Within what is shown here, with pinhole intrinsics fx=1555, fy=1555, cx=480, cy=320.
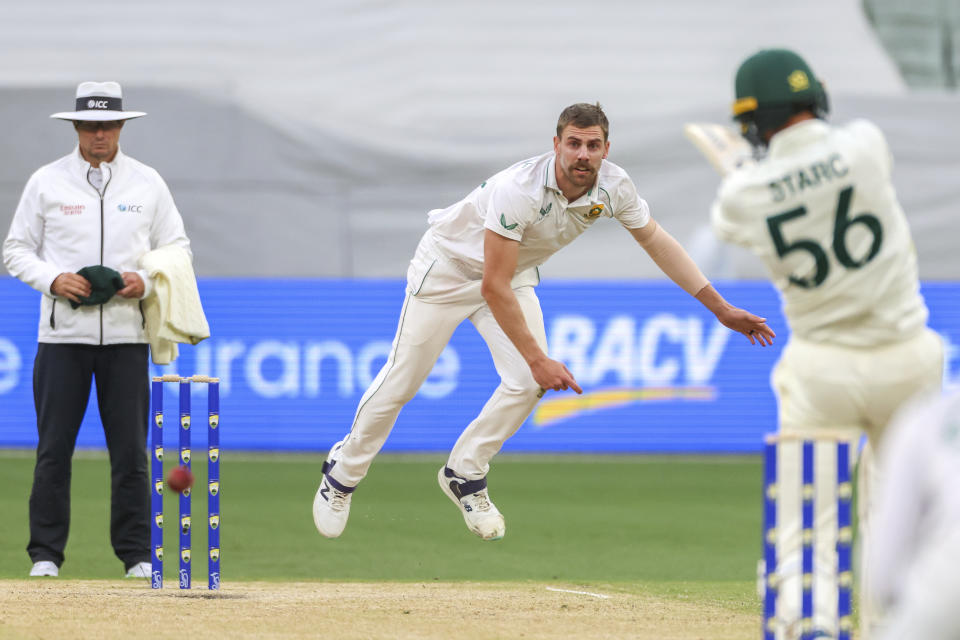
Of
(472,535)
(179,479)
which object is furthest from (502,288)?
(472,535)

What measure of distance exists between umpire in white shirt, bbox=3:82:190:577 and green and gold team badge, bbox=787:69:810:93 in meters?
3.02

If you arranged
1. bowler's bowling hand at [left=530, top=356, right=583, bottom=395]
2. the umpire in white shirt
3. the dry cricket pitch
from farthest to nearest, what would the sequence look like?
1. the umpire in white shirt
2. bowler's bowling hand at [left=530, top=356, right=583, bottom=395]
3. the dry cricket pitch

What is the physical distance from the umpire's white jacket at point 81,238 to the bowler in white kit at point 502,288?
99 centimetres

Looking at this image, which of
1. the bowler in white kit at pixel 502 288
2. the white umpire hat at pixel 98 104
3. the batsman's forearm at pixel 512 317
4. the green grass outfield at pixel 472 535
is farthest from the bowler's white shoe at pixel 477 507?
the white umpire hat at pixel 98 104

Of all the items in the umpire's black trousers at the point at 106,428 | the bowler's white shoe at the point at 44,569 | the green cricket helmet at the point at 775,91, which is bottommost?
the bowler's white shoe at the point at 44,569

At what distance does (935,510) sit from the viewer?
2.33m

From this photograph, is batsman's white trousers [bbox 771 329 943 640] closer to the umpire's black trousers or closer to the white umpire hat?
the umpire's black trousers

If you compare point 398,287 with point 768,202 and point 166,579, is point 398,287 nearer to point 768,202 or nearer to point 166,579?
point 166,579

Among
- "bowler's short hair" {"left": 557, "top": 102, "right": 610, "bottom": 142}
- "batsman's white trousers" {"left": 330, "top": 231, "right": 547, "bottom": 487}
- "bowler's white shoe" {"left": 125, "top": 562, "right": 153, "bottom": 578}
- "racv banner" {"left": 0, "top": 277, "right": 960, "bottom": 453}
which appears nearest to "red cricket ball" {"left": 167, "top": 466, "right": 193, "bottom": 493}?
"batsman's white trousers" {"left": 330, "top": 231, "right": 547, "bottom": 487}

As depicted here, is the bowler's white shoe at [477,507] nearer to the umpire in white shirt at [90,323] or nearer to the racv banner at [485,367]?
the umpire in white shirt at [90,323]

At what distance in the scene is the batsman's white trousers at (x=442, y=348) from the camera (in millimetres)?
5926

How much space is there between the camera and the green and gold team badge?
12.5 feet

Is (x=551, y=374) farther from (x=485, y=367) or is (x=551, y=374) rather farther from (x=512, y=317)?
(x=485, y=367)

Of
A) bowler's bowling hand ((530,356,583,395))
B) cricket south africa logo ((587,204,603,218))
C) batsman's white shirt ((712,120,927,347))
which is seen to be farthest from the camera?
cricket south africa logo ((587,204,603,218))
